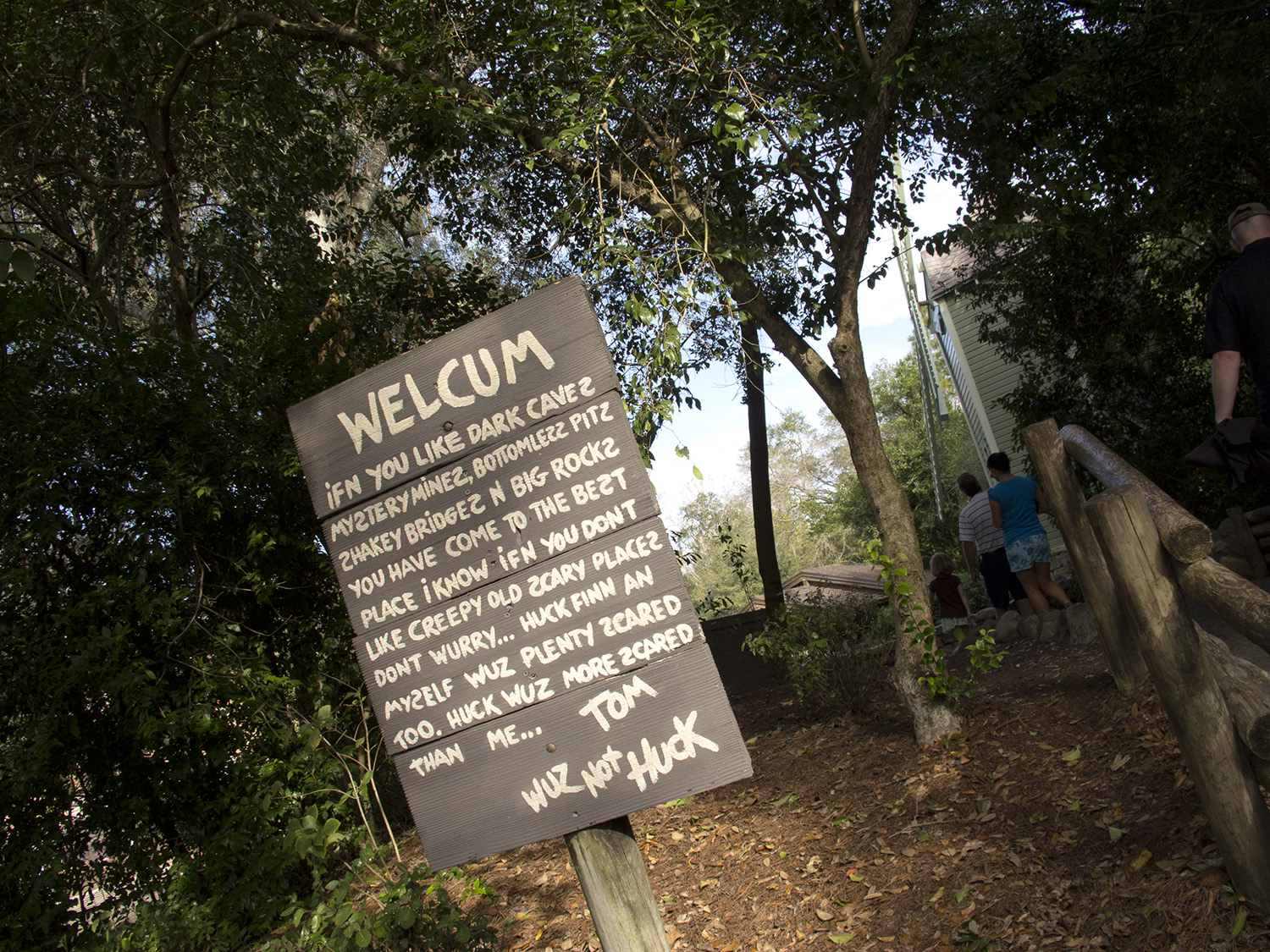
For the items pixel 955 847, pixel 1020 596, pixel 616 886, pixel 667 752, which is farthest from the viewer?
pixel 1020 596

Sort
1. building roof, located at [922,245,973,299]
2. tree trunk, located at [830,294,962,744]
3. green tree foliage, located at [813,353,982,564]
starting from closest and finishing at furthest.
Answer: tree trunk, located at [830,294,962,744] → building roof, located at [922,245,973,299] → green tree foliage, located at [813,353,982,564]

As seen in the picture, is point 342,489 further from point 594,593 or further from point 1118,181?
point 1118,181

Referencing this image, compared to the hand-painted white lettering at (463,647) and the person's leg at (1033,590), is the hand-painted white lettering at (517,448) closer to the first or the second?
the hand-painted white lettering at (463,647)

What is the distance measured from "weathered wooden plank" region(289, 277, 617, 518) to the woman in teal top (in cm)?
571

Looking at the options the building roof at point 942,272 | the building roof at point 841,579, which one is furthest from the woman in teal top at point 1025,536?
the building roof at point 841,579

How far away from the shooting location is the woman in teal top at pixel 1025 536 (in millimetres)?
7309

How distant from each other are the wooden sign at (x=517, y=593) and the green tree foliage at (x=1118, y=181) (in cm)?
491

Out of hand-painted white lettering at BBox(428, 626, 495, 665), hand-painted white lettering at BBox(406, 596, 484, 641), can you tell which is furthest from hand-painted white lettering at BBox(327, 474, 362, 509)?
hand-painted white lettering at BBox(428, 626, 495, 665)

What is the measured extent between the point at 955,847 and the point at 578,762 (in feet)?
8.14

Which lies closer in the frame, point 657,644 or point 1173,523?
point 657,644

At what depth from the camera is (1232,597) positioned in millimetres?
2387

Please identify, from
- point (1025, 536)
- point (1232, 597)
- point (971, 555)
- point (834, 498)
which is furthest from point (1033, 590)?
point (834, 498)

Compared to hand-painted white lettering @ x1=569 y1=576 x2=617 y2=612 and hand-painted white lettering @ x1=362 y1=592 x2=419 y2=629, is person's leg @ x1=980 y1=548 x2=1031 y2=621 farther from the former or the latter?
hand-painted white lettering @ x1=362 y1=592 x2=419 y2=629

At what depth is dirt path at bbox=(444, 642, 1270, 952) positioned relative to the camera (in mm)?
3256
